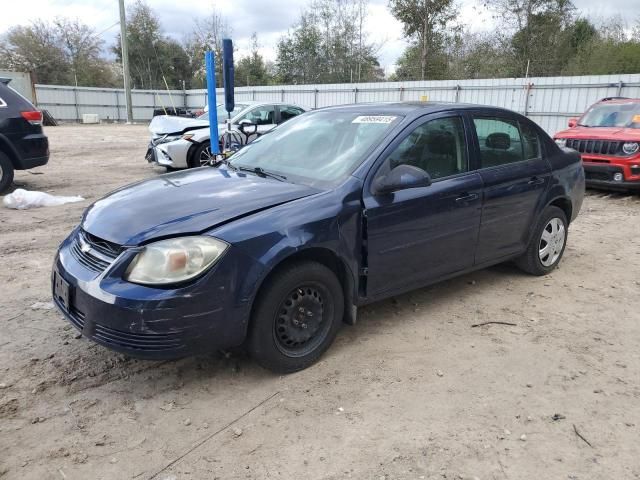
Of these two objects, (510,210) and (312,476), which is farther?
(510,210)

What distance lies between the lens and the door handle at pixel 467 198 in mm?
3816

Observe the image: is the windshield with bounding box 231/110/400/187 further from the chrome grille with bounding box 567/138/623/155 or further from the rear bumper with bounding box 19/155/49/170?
the chrome grille with bounding box 567/138/623/155

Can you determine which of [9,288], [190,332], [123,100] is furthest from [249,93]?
[190,332]

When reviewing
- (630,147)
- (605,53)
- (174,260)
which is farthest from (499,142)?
(605,53)

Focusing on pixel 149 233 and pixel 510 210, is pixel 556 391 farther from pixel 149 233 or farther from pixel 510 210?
pixel 149 233

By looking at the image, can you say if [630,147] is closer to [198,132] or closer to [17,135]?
[198,132]

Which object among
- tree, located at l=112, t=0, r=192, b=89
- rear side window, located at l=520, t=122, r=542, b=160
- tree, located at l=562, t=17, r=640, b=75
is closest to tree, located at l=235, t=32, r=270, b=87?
tree, located at l=112, t=0, r=192, b=89

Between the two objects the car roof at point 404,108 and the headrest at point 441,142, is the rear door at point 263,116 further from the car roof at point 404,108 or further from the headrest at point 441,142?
the headrest at point 441,142

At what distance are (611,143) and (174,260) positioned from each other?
8.59 meters

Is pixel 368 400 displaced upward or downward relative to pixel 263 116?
downward

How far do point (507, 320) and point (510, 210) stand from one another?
0.94 meters

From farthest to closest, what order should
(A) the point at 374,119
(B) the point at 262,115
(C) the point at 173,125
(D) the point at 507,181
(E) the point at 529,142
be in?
(B) the point at 262,115 → (C) the point at 173,125 → (E) the point at 529,142 → (D) the point at 507,181 → (A) the point at 374,119

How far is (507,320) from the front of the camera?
13.1 feet

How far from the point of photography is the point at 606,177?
883 cm
